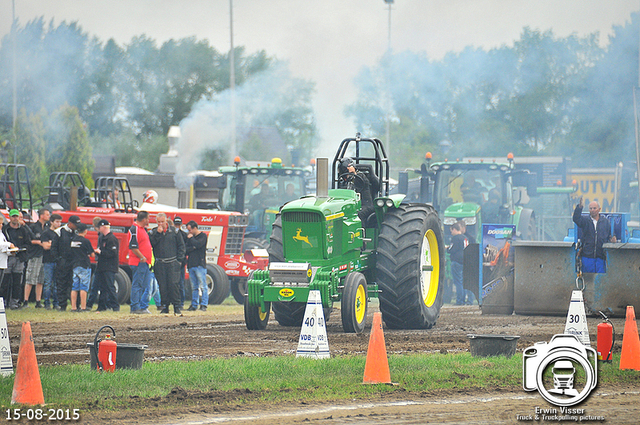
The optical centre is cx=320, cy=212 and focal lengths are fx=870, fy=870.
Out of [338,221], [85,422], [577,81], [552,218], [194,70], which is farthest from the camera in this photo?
[194,70]

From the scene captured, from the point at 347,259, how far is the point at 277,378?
4.15 meters

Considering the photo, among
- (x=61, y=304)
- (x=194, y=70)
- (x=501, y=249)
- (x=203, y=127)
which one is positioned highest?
(x=194, y=70)

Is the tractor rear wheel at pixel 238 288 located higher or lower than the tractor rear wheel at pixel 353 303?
lower

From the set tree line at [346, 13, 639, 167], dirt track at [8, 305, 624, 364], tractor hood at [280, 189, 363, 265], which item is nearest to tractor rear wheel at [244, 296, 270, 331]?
dirt track at [8, 305, 624, 364]

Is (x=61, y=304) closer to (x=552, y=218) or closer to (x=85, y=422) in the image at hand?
(x=85, y=422)

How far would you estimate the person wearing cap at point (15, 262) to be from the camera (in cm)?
1595

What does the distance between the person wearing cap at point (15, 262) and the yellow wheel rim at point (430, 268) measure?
752cm

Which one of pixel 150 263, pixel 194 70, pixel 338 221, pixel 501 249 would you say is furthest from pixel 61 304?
pixel 194 70

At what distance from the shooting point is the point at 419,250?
12.0 meters

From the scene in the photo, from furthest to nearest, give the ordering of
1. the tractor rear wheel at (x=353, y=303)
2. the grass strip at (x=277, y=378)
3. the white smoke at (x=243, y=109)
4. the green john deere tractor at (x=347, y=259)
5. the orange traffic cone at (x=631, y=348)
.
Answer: the white smoke at (x=243, y=109), the green john deere tractor at (x=347, y=259), the tractor rear wheel at (x=353, y=303), the orange traffic cone at (x=631, y=348), the grass strip at (x=277, y=378)

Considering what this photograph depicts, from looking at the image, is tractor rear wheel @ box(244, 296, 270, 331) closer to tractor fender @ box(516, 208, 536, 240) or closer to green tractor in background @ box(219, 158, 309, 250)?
green tractor in background @ box(219, 158, 309, 250)

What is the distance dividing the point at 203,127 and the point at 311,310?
2411 centimetres

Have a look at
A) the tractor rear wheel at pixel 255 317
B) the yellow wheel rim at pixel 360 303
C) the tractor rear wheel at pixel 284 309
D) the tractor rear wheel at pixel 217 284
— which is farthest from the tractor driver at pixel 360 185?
the tractor rear wheel at pixel 217 284

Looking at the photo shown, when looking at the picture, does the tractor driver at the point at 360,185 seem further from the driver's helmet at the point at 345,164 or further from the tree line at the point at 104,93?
the tree line at the point at 104,93
